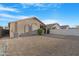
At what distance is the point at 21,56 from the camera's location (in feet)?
8.97

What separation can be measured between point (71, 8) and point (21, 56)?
0.77 m

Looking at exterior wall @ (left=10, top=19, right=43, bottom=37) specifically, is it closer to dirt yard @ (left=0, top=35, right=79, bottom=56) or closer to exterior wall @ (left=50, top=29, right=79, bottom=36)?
dirt yard @ (left=0, top=35, right=79, bottom=56)

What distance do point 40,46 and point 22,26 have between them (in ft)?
0.99

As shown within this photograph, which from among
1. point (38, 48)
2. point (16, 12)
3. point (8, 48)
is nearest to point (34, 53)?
point (38, 48)

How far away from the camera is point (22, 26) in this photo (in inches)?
109

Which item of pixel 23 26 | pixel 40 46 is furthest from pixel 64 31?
pixel 23 26

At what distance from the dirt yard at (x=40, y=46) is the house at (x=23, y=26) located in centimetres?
8

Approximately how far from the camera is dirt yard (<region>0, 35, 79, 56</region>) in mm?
Result: 2736

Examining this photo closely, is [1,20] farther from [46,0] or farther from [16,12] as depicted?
[46,0]

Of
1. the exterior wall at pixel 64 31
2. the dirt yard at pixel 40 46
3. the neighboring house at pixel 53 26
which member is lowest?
the dirt yard at pixel 40 46

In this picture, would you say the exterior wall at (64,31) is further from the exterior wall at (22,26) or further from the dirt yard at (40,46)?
the exterior wall at (22,26)

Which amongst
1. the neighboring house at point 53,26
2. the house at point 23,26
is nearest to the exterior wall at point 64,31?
the neighboring house at point 53,26

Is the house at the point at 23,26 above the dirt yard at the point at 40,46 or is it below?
above

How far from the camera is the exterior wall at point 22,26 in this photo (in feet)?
9.05
